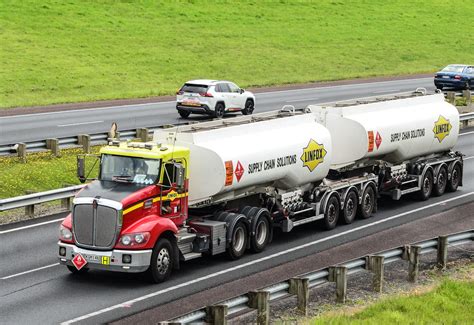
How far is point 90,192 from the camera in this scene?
69.0 feet

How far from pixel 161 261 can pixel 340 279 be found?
12.5ft

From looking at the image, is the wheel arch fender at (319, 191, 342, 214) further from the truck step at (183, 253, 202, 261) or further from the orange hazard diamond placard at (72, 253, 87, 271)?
the orange hazard diamond placard at (72, 253, 87, 271)

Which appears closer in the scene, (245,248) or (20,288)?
(20,288)

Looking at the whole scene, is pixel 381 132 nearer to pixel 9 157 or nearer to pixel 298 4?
pixel 9 157

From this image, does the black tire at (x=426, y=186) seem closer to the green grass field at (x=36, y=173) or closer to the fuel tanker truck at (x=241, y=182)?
the fuel tanker truck at (x=241, y=182)

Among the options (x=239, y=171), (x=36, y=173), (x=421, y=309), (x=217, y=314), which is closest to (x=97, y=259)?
(x=239, y=171)

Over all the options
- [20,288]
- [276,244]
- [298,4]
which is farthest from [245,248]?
[298,4]

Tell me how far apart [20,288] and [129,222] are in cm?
247

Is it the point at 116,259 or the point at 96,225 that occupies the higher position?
the point at 96,225

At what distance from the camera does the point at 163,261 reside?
21.2 m

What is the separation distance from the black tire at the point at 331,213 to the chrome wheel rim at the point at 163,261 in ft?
21.1

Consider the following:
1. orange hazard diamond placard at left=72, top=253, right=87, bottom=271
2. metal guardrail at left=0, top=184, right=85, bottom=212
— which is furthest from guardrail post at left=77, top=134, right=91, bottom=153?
orange hazard diamond placard at left=72, top=253, right=87, bottom=271

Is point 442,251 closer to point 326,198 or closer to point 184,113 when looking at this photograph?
point 326,198

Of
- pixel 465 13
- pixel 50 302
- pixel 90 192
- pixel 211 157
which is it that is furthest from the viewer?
pixel 465 13
